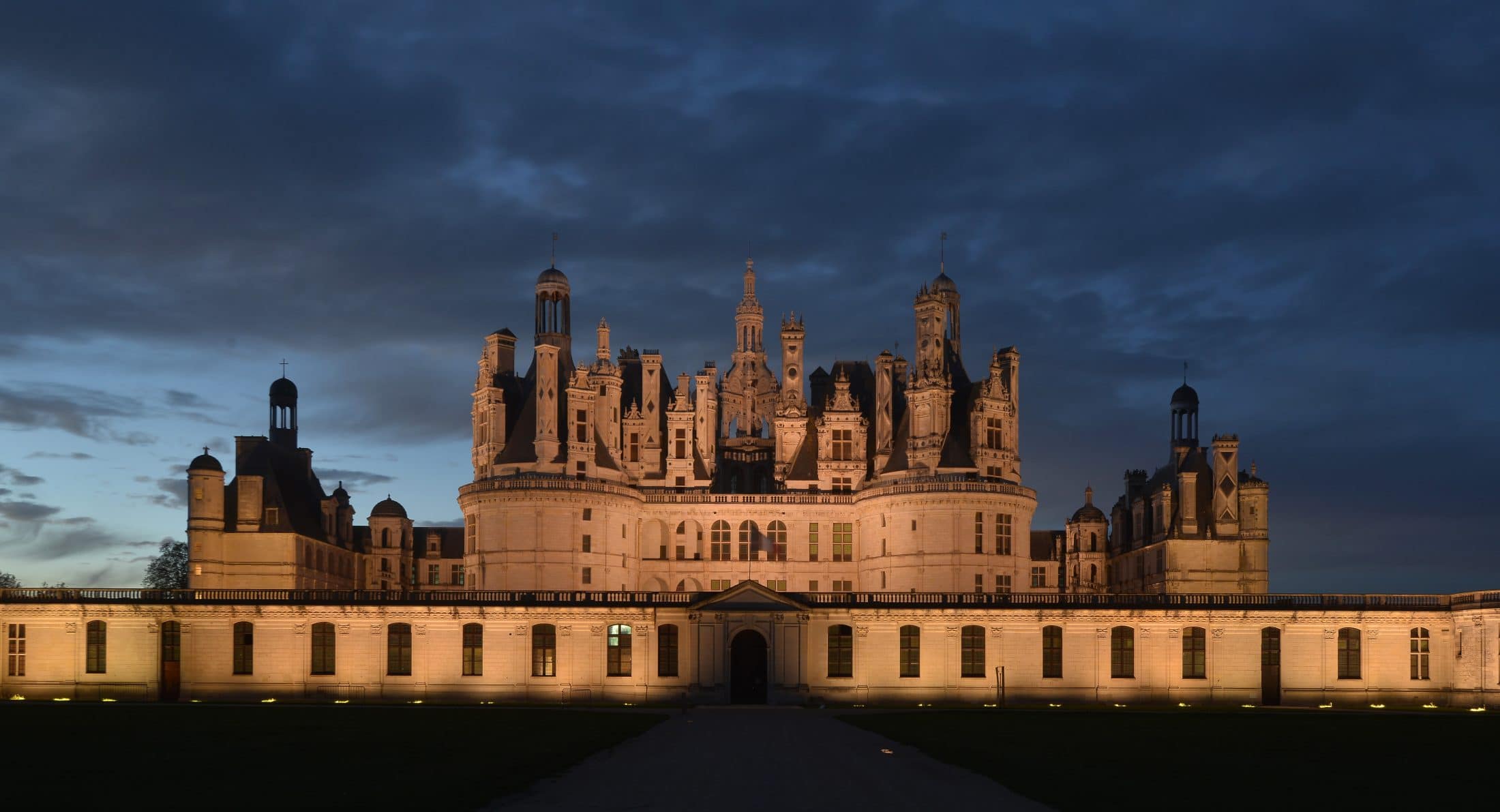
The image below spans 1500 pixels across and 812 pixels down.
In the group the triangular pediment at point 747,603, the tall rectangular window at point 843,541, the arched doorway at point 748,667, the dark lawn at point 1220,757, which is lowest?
the arched doorway at point 748,667

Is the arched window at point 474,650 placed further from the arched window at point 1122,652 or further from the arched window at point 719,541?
the arched window at point 1122,652

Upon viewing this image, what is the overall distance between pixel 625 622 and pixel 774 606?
7.21 meters

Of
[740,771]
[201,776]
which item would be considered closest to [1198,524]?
[740,771]

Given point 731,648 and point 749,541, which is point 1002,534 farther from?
point 731,648

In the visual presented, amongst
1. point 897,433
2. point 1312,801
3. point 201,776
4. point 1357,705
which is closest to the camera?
point 1312,801

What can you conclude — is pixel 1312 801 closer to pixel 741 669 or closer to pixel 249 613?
pixel 741 669

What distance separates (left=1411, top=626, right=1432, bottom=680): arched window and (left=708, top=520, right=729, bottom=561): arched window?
124 ft

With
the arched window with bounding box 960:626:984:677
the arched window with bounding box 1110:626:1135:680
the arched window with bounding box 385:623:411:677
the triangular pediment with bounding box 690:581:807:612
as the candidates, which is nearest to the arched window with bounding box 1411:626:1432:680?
the arched window with bounding box 1110:626:1135:680

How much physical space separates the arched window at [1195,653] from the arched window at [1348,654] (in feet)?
20.7

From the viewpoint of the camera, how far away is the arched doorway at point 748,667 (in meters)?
77.9

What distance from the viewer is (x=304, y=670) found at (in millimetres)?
77250

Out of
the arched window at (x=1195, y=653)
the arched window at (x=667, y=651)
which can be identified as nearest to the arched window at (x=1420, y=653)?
the arched window at (x=1195, y=653)

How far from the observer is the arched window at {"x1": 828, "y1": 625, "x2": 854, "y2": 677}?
77938 mm

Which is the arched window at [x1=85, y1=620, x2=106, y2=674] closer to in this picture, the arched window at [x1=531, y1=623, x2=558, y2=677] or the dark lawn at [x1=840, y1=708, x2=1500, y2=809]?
the arched window at [x1=531, y1=623, x2=558, y2=677]
